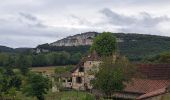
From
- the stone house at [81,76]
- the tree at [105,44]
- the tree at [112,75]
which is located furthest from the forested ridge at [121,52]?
the tree at [112,75]

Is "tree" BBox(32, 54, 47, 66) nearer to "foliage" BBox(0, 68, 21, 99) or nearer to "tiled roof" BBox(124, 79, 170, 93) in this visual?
"foliage" BBox(0, 68, 21, 99)

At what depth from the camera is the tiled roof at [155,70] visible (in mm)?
63888

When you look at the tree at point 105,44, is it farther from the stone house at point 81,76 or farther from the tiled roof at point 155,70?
the tiled roof at point 155,70

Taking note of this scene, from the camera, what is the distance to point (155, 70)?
6556 cm

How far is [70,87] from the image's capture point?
81.6 m

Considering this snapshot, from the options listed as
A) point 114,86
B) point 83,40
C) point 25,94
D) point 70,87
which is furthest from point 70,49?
point 114,86

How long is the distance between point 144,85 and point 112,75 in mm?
8118

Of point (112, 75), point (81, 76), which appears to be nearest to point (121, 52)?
point (81, 76)

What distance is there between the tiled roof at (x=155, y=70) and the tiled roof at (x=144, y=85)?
2046 mm

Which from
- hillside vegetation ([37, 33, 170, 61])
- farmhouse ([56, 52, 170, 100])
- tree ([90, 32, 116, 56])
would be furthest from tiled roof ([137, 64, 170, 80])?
hillside vegetation ([37, 33, 170, 61])

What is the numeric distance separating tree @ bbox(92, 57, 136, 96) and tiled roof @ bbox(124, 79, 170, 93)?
3.61 meters

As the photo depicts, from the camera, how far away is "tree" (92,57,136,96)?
5384cm

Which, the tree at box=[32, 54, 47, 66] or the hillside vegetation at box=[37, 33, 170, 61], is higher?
the hillside vegetation at box=[37, 33, 170, 61]

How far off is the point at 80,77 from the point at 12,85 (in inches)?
491
